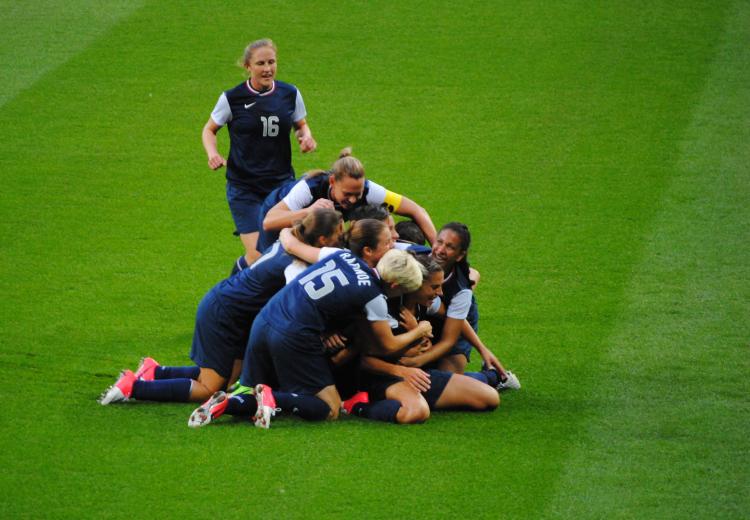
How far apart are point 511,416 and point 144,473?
2.16m

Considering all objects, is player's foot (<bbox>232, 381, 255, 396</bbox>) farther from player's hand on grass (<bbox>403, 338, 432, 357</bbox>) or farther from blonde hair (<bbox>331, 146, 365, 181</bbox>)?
blonde hair (<bbox>331, 146, 365, 181</bbox>)

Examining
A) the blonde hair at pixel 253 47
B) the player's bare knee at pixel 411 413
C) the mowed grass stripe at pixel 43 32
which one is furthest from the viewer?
the mowed grass stripe at pixel 43 32

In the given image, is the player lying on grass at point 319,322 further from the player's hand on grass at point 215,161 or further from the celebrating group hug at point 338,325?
the player's hand on grass at point 215,161

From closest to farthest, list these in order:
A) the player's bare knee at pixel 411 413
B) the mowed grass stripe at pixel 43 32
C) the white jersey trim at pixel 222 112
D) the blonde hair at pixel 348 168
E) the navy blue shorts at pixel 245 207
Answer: the player's bare knee at pixel 411 413, the blonde hair at pixel 348 168, the white jersey trim at pixel 222 112, the navy blue shorts at pixel 245 207, the mowed grass stripe at pixel 43 32

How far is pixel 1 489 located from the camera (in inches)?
226

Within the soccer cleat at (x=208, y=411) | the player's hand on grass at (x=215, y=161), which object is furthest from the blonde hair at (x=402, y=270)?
the player's hand on grass at (x=215, y=161)

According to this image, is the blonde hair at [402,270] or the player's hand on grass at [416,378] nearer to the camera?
the blonde hair at [402,270]

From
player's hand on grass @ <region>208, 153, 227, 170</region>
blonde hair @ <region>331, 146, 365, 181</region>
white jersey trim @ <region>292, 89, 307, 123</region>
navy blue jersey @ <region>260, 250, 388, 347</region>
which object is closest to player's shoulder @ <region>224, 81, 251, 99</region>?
white jersey trim @ <region>292, 89, 307, 123</region>

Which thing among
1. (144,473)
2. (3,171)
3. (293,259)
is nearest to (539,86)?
(3,171)

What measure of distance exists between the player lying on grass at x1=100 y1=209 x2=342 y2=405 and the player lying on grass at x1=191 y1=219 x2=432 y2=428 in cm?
31

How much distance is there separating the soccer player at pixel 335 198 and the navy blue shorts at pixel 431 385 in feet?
3.46

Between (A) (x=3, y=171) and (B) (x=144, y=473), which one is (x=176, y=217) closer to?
(A) (x=3, y=171)

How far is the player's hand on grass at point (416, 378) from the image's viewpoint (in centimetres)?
675

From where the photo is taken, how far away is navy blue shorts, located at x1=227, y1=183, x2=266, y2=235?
28.7ft
